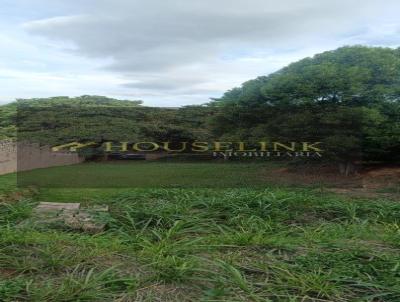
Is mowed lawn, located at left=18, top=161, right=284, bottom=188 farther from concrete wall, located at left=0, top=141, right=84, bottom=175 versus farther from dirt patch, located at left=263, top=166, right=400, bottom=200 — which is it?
dirt patch, located at left=263, top=166, right=400, bottom=200

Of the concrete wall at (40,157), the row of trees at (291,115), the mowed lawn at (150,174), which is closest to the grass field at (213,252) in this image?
the mowed lawn at (150,174)

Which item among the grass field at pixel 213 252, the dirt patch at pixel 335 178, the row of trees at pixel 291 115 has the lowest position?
the grass field at pixel 213 252

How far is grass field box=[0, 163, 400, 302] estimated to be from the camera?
109 inches

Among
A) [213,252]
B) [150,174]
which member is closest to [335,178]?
[150,174]

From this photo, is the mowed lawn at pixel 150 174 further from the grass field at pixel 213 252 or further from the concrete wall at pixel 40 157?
the grass field at pixel 213 252

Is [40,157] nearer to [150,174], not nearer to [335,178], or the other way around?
[150,174]

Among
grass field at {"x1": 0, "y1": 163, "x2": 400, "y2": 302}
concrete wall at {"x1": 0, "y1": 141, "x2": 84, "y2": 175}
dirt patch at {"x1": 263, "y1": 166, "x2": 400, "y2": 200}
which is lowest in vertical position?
grass field at {"x1": 0, "y1": 163, "x2": 400, "y2": 302}

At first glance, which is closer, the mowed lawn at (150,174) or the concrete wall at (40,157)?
the mowed lawn at (150,174)

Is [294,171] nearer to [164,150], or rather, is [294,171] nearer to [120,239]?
[164,150]

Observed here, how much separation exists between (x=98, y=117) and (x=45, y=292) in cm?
502

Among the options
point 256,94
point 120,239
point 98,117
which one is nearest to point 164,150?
point 98,117

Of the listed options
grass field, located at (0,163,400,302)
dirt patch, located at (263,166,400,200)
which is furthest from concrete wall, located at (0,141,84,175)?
dirt patch, located at (263,166,400,200)

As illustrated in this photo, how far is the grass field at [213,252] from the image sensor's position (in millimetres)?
2760

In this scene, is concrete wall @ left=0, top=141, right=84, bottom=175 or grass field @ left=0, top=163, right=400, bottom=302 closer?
grass field @ left=0, top=163, right=400, bottom=302
